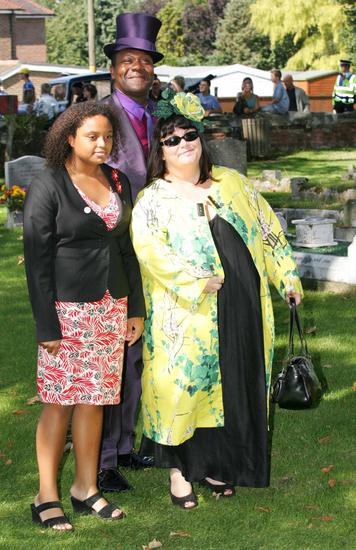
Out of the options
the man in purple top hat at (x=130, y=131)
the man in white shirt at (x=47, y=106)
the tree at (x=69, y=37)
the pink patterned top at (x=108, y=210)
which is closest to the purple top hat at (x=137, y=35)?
the man in purple top hat at (x=130, y=131)

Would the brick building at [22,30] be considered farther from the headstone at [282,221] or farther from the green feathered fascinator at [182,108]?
the green feathered fascinator at [182,108]

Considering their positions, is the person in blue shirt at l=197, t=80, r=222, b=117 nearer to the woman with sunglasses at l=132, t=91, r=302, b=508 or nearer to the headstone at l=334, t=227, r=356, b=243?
the headstone at l=334, t=227, r=356, b=243

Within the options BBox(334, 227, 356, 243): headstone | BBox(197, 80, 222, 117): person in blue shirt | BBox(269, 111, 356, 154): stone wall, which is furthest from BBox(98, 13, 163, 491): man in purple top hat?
BBox(197, 80, 222, 117): person in blue shirt

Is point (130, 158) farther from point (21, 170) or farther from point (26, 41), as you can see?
point (26, 41)

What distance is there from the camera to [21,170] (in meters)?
15.5

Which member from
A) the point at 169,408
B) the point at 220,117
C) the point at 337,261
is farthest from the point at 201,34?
the point at 169,408

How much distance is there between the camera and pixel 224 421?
5.12m

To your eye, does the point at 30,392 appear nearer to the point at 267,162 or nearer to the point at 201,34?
the point at 267,162

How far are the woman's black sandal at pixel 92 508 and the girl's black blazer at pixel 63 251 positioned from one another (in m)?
0.88

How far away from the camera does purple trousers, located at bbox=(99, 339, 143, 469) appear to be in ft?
18.2

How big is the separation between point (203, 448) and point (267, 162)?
18.0m

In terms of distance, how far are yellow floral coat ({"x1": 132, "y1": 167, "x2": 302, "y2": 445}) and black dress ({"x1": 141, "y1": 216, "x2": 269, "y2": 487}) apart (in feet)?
0.15

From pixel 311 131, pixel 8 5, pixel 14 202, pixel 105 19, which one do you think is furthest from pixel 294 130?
pixel 105 19

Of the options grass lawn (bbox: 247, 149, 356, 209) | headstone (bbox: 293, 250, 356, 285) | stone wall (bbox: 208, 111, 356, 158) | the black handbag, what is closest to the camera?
the black handbag
